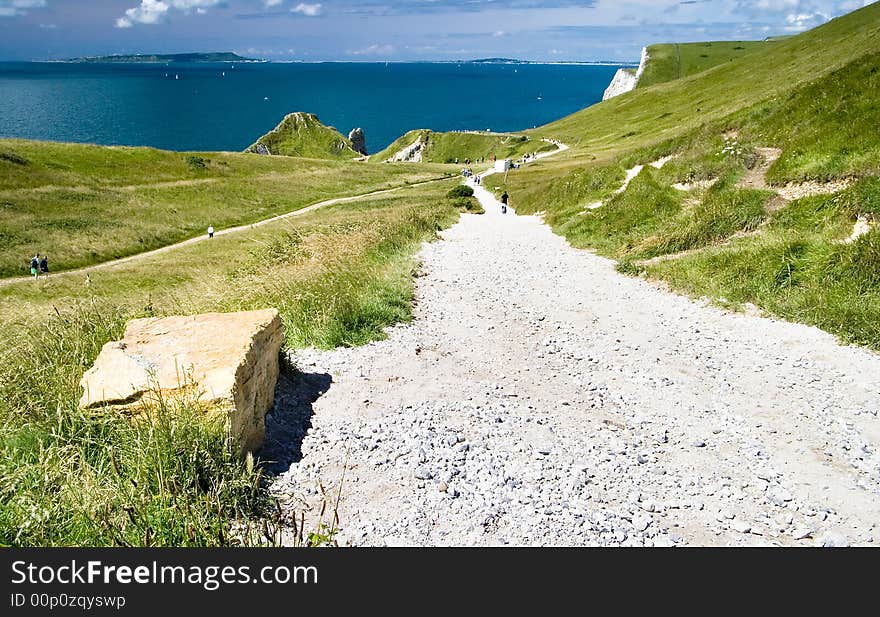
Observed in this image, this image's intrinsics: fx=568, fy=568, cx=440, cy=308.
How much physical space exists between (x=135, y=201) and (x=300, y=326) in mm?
60790

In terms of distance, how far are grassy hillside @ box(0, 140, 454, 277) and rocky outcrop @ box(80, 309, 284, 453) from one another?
4199cm

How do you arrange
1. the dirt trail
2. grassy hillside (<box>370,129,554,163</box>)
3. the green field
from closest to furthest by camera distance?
the green field, the dirt trail, grassy hillside (<box>370,129,554,163</box>)

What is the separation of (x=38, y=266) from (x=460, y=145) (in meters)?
135

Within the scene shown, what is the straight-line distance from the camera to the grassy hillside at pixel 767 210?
1519 cm

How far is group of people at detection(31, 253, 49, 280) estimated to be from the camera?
40.1 meters

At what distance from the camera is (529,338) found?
46.3 feet

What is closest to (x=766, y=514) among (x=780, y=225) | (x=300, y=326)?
(x=300, y=326)

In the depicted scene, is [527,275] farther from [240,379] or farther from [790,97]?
[790,97]

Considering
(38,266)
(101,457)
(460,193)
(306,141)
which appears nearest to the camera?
(101,457)

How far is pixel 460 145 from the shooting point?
163 metres

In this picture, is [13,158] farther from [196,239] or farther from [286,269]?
[286,269]

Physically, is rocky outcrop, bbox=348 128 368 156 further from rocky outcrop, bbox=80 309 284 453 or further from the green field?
rocky outcrop, bbox=80 309 284 453

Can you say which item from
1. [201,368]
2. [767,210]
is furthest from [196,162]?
[201,368]

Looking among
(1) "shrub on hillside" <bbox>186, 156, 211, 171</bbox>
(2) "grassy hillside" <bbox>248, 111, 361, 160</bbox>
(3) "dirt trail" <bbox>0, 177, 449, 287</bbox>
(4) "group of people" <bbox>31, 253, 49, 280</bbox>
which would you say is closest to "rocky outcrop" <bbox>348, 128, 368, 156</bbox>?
(2) "grassy hillside" <bbox>248, 111, 361, 160</bbox>
